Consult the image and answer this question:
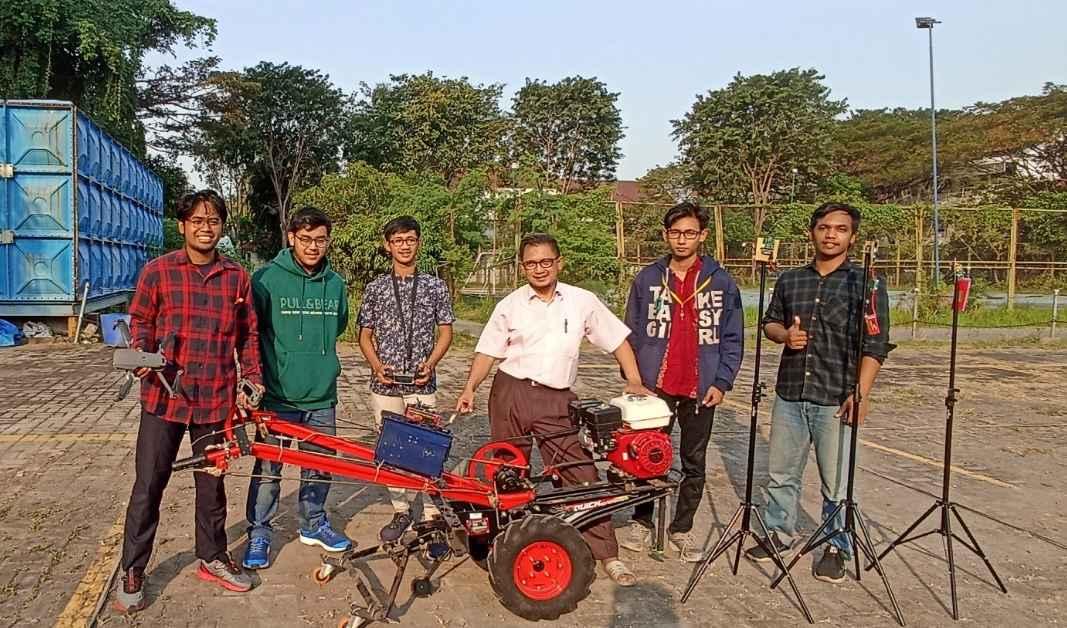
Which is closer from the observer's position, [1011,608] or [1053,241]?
[1011,608]

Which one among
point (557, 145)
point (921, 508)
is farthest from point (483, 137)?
point (921, 508)

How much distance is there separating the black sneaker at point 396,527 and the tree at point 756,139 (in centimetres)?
3484

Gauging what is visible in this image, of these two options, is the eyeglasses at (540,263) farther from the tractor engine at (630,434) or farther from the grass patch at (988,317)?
the grass patch at (988,317)

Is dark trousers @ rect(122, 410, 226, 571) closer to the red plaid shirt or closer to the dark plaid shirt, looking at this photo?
the red plaid shirt

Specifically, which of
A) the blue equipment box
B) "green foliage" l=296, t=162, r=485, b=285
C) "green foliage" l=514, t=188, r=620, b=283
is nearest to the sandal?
the blue equipment box

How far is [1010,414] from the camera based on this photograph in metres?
8.85

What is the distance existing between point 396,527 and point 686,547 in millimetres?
1643

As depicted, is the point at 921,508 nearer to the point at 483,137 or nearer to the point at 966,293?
the point at 966,293

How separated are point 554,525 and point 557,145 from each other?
127 feet

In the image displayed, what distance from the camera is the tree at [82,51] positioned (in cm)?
2098

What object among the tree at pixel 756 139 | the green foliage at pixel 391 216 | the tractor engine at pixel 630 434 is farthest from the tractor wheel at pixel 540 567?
the tree at pixel 756 139

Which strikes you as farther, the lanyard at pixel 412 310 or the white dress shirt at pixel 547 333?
the lanyard at pixel 412 310

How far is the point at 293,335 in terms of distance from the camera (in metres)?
4.12

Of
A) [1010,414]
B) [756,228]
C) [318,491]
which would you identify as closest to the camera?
[318,491]
